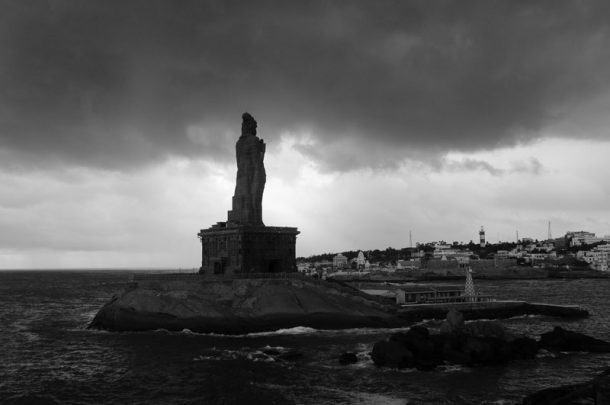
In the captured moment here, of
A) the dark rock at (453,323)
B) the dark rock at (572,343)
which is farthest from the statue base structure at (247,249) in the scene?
the dark rock at (572,343)

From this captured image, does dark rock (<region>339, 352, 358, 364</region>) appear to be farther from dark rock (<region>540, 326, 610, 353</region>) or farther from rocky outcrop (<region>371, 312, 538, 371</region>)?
dark rock (<region>540, 326, 610, 353</region>)

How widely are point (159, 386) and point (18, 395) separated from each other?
6.84 m

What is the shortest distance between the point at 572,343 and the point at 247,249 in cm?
3029

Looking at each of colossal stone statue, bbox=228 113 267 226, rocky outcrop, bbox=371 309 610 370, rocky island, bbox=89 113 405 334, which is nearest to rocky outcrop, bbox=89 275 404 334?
rocky island, bbox=89 113 405 334

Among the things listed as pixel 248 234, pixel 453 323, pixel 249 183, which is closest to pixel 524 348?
pixel 453 323

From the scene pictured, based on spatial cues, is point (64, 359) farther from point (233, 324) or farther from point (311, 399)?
point (311, 399)

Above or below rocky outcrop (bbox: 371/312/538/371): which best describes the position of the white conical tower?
above

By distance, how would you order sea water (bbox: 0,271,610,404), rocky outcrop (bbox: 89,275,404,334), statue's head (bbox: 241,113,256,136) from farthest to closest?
statue's head (bbox: 241,113,256,136), rocky outcrop (bbox: 89,275,404,334), sea water (bbox: 0,271,610,404)

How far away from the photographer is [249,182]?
5866 cm

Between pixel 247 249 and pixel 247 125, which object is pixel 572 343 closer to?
pixel 247 249

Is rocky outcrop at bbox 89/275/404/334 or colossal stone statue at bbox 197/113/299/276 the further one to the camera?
colossal stone statue at bbox 197/113/299/276

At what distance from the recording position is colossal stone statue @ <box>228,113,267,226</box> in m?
58.3

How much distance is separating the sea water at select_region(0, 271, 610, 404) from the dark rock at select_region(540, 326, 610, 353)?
1153 mm

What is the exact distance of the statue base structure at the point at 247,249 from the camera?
2167 inches
